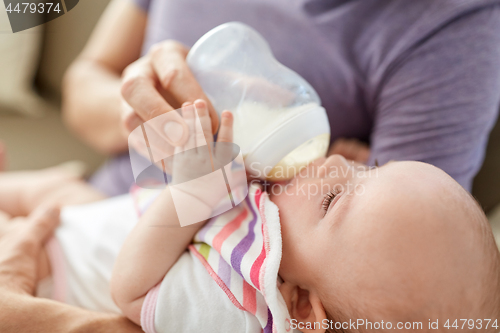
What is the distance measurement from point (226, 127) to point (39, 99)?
1.15 m

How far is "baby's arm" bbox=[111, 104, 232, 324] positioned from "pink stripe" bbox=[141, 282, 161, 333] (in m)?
0.02

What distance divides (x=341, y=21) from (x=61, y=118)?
1162 mm

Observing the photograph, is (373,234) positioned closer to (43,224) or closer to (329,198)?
(329,198)

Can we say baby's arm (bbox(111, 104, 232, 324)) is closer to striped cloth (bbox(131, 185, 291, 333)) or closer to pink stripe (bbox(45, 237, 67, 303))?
striped cloth (bbox(131, 185, 291, 333))

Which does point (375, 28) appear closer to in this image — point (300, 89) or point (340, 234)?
point (300, 89)

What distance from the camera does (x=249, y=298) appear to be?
572 millimetres

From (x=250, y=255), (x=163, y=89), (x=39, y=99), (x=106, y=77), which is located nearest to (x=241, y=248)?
(x=250, y=255)

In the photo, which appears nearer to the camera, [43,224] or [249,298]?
[249,298]

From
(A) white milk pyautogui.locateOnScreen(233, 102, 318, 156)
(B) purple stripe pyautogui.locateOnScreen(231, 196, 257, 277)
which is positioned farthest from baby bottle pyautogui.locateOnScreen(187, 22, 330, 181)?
(B) purple stripe pyautogui.locateOnScreen(231, 196, 257, 277)

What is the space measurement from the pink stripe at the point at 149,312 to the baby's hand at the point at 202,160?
16 centimetres

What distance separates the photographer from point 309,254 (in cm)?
56

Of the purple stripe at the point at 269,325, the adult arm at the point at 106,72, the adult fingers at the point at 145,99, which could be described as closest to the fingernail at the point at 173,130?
the adult fingers at the point at 145,99

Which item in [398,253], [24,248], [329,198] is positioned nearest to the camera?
[398,253]

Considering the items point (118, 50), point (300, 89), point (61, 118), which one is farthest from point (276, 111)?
point (61, 118)
